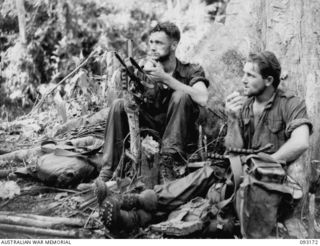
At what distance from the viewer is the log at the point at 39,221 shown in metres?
3.46

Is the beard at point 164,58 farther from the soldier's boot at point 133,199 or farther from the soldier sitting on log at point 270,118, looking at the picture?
the soldier's boot at point 133,199

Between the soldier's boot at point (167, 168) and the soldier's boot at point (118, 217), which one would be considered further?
the soldier's boot at point (167, 168)

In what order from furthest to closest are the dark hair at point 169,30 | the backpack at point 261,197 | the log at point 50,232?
the dark hair at point 169,30
the log at point 50,232
the backpack at point 261,197

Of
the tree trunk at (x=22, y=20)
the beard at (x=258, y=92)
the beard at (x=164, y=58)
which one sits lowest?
the beard at (x=258, y=92)

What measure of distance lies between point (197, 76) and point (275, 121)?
937 millimetres

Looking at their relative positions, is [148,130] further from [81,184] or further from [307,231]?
[307,231]

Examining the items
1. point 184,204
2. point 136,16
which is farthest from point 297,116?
point 136,16

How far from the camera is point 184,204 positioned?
3391 mm

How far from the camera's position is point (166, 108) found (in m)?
4.16

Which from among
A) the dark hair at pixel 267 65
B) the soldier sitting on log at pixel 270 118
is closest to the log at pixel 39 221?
the soldier sitting on log at pixel 270 118

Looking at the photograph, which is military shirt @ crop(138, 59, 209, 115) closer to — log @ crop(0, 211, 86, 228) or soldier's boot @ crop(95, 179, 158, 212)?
soldier's boot @ crop(95, 179, 158, 212)

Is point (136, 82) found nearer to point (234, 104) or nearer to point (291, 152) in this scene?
point (234, 104)

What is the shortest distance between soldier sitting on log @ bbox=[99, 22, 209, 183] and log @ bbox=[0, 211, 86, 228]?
1.83 feet

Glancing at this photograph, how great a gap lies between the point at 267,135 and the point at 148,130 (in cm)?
106
